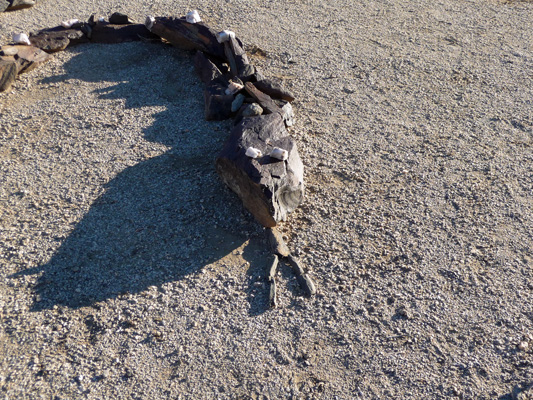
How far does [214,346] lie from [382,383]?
4.26 ft

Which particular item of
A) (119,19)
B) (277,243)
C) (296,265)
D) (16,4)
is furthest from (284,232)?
(16,4)

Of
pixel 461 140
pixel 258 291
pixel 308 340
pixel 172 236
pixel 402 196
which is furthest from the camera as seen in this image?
pixel 461 140

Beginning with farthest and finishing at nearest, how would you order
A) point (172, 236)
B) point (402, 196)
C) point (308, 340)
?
point (402, 196) < point (172, 236) < point (308, 340)

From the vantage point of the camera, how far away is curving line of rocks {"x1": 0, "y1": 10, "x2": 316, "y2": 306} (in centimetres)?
495

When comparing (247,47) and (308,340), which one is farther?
(247,47)

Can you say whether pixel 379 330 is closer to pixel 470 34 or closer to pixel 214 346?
pixel 214 346

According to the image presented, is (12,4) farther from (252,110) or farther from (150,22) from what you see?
(252,110)

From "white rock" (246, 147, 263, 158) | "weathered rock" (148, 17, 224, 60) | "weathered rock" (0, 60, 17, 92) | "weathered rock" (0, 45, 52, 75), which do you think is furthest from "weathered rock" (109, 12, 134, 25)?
"white rock" (246, 147, 263, 158)

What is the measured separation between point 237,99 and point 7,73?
3.13 meters

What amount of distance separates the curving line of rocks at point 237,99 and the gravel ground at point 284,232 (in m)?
0.16

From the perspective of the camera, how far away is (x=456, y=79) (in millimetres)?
7312

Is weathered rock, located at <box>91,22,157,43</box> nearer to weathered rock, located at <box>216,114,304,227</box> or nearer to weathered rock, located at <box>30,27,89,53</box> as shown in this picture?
weathered rock, located at <box>30,27,89,53</box>

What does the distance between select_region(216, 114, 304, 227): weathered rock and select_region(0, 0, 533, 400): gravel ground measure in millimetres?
196

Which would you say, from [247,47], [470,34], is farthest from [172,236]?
[470,34]
